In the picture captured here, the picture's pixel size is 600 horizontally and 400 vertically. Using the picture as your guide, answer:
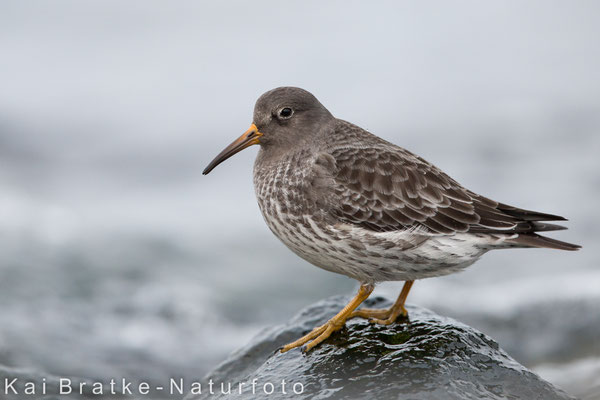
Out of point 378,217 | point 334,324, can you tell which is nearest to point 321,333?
point 334,324

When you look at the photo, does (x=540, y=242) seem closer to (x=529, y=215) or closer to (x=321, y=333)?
(x=529, y=215)

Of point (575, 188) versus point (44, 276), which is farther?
point (575, 188)

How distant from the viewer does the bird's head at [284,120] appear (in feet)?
21.5

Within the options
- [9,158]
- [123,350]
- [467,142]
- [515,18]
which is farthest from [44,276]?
[515,18]

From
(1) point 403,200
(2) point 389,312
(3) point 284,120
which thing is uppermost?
(3) point 284,120

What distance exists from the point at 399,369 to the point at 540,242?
1.52 meters

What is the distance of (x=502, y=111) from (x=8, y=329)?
14.1 metres

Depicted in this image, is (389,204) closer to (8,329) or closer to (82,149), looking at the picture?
(8,329)

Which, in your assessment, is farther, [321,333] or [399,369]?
[321,333]

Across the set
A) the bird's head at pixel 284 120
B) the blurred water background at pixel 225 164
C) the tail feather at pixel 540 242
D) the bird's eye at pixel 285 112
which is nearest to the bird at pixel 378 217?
the tail feather at pixel 540 242

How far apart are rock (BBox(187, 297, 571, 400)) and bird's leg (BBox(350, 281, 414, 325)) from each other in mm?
82

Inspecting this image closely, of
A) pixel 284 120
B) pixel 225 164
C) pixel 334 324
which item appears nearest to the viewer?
pixel 334 324

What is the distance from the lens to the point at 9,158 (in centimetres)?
1630

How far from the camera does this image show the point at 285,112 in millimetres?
6602
